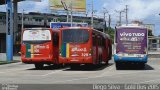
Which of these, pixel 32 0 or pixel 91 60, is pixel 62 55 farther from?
pixel 32 0

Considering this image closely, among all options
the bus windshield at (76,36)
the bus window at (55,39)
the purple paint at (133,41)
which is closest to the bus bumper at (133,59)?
the purple paint at (133,41)

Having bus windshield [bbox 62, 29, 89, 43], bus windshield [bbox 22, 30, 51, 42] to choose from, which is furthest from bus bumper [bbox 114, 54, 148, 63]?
bus windshield [bbox 22, 30, 51, 42]

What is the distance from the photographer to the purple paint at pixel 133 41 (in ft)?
103

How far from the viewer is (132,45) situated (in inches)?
1241

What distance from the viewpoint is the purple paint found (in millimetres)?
31422

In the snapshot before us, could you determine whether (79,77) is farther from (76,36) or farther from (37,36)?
(37,36)

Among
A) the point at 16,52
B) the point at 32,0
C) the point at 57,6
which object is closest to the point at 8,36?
the point at 32,0

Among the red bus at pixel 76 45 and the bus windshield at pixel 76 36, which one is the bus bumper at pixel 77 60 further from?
the bus windshield at pixel 76 36

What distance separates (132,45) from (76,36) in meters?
3.93

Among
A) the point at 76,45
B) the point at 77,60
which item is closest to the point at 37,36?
the point at 76,45

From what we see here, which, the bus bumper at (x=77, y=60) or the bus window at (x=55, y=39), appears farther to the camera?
the bus window at (x=55, y=39)

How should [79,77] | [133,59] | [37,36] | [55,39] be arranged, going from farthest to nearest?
1. [55,39]
2. [37,36]
3. [133,59]
4. [79,77]

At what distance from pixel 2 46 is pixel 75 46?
74.9 m

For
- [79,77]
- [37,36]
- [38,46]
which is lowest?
[79,77]
